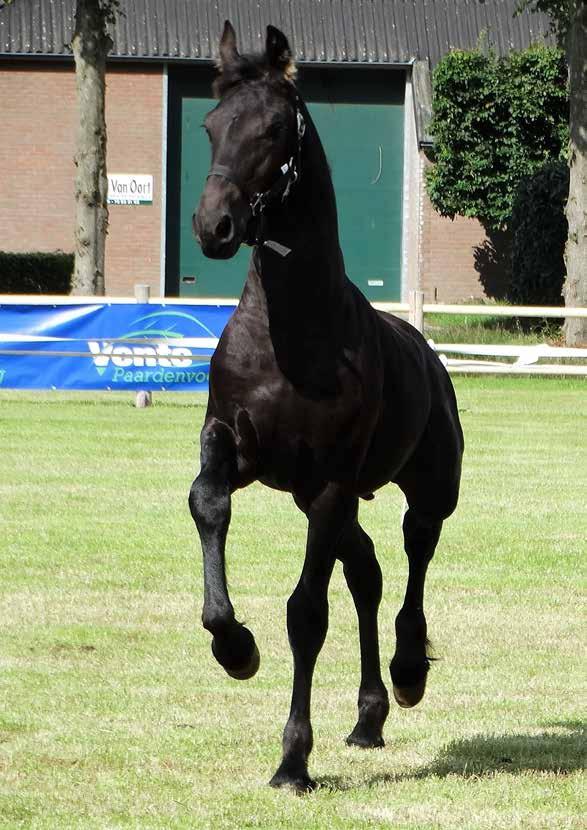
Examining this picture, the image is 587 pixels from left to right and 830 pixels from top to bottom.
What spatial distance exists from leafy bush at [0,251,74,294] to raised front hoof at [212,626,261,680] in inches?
1266

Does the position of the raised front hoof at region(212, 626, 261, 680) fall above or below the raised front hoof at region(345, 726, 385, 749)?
above

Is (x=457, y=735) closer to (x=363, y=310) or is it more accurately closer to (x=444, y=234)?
(x=363, y=310)

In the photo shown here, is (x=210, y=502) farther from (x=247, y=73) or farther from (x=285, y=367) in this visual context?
(x=247, y=73)

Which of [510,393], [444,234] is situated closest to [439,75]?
[444,234]

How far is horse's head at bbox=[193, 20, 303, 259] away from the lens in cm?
486

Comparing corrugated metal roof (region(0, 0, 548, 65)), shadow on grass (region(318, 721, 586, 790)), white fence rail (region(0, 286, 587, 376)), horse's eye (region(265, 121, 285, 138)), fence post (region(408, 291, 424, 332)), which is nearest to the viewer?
horse's eye (region(265, 121, 285, 138))

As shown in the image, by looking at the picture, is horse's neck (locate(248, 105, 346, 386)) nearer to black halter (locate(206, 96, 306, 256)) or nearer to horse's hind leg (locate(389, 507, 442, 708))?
black halter (locate(206, 96, 306, 256))

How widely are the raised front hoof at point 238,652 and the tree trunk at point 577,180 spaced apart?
20784mm

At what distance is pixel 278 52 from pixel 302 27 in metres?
34.4

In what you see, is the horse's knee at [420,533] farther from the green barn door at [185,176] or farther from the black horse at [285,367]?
the green barn door at [185,176]

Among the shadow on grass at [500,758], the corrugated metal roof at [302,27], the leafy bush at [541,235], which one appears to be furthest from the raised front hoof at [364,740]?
the corrugated metal roof at [302,27]

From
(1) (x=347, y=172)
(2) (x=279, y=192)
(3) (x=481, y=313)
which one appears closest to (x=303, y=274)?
(2) (x=279, y=192)

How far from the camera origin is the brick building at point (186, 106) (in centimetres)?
3841

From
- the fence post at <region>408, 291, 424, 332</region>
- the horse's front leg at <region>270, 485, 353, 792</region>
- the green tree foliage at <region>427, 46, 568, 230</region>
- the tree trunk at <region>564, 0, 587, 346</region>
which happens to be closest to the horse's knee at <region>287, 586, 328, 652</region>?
the horse's front leg at <region>270, 485, 353, 792</region>
